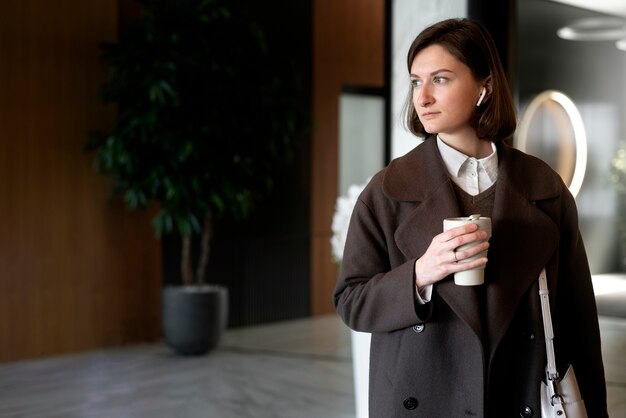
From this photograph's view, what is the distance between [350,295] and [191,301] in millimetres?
4548

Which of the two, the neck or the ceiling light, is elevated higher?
the ceiling light

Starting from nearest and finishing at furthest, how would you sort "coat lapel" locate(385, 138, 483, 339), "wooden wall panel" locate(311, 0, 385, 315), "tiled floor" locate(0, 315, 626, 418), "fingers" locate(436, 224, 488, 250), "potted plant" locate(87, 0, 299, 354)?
1. "fingers" locate(436, 224, 488, 250)
2. "coat lapel" locate(385, 138, 483, 339)
3. "tiled floor" locate(0, 315, 626, 418)
4. "potted plant" locate(87, 0, 299, 354)
5. "wooden wall panel" locate(311, 0, 385, 315)

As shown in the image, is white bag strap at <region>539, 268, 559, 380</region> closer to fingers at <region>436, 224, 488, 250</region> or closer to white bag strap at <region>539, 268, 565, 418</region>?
white bag strap at <region>539, 268, 565, 418</region>

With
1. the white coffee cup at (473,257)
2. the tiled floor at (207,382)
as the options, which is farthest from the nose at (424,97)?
the tiled floor at (207,382)

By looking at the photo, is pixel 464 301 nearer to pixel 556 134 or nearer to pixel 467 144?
pixel 467 144

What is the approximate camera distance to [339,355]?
6109mm

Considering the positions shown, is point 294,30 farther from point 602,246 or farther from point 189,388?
point 602,246

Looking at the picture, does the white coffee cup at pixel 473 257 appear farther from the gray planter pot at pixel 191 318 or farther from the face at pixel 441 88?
the gray planter pot at pixel 191 318

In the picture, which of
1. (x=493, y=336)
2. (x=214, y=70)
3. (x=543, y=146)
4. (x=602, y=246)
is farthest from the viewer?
(x=214, y=70)

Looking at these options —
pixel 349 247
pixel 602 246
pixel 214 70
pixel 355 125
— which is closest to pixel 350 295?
pixel 349 247

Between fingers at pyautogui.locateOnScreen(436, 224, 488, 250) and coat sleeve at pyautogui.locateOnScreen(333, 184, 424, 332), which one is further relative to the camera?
coat sleeve at pyautogui.locateOnScreen(333, 184, 424, 332)

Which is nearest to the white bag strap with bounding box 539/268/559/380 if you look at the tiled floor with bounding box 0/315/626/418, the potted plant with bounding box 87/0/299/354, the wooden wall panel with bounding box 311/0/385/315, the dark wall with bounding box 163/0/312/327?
the tiled floor with bounding box 0/315/626/418

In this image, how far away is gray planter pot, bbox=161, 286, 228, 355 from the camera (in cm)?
596

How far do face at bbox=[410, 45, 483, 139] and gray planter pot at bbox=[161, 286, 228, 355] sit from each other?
182 inches
